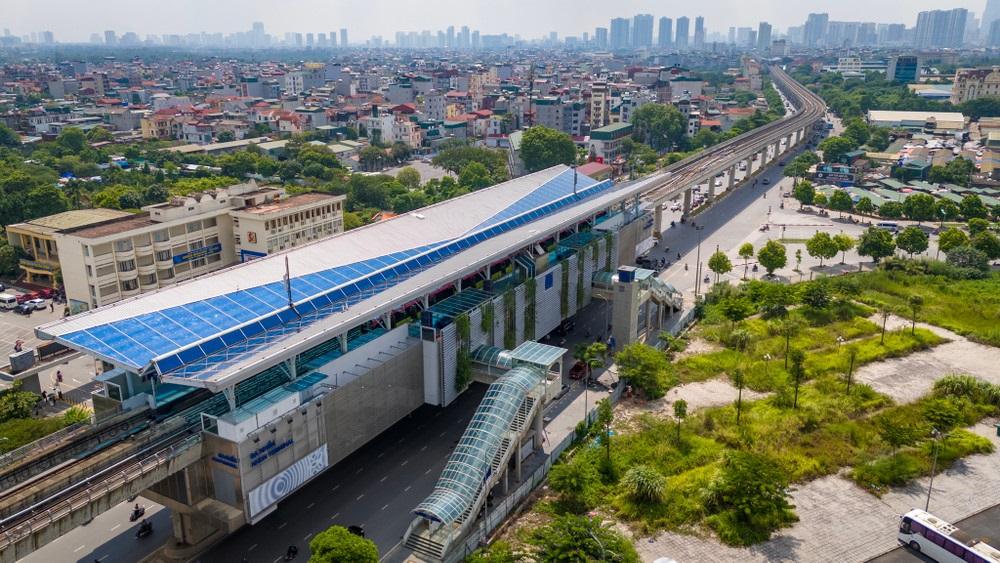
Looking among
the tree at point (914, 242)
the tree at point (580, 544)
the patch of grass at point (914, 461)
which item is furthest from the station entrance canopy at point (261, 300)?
the tree at point (914, 242)

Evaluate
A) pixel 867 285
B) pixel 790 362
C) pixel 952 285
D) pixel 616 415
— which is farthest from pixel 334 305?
pixel 952 285

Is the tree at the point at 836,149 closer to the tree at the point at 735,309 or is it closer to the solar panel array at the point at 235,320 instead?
the tree at the point at 735,309

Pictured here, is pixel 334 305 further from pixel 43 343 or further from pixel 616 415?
pixel 43 343

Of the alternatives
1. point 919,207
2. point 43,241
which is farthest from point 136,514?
point 919,207

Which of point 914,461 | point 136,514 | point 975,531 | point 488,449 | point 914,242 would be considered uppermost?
point 914,242

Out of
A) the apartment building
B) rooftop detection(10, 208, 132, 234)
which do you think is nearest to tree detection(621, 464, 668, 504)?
the apartment building

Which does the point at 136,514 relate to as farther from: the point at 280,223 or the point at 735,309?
the point at 735,309
